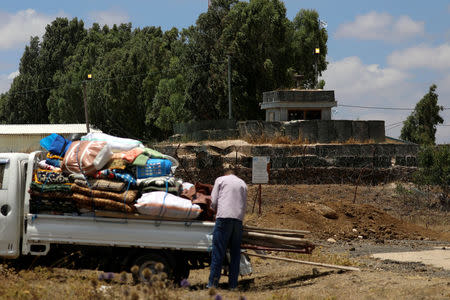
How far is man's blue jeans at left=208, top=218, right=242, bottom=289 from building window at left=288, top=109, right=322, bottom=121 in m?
27.9

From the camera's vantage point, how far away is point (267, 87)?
52656 millimetres

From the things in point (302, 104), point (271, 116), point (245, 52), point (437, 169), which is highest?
point (245, 52)

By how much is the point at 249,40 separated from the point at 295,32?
16.5 feet

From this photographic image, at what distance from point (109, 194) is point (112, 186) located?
0.13 m

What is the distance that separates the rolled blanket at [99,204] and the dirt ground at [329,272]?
1067mm

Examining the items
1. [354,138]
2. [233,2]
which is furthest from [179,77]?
[354,138]

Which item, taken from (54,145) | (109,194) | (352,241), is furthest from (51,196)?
(352,241)

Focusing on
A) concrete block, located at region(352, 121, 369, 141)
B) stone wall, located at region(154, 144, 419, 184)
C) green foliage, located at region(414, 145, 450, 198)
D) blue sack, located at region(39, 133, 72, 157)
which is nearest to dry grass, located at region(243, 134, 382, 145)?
concrete block, located at region(352, 121, 369, 141)

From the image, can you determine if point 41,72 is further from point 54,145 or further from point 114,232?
point 114,232

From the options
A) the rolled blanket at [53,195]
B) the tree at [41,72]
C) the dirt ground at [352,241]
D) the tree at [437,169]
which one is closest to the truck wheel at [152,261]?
the dirt ground at [352,241]

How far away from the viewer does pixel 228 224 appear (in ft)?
31.3

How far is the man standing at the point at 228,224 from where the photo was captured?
946 centimetres

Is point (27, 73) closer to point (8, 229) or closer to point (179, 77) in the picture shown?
point (179, 77)

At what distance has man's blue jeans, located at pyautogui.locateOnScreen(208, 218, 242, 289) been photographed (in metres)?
9.45
